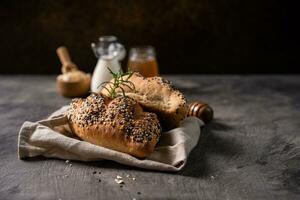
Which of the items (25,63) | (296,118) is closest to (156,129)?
(296,118)

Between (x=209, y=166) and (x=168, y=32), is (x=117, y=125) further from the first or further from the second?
(x=168, y=32)

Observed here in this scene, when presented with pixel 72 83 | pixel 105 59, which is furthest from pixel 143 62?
pixel 72 83

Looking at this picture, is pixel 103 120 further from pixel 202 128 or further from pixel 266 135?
pixel 266 135

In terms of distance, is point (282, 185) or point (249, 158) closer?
point (282, 185)

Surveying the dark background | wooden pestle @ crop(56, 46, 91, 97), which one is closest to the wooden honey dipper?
wooden pestle @ crop(56, 46, 91, 97)

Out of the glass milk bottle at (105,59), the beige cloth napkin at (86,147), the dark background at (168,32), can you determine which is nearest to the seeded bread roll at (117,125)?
the beige cloth napkin at (86,147)

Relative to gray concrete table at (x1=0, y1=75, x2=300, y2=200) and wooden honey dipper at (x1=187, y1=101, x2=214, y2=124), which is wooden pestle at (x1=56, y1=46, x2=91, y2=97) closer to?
gray concrete table at (x1=0, y1=75, x2=300, y2=200)
